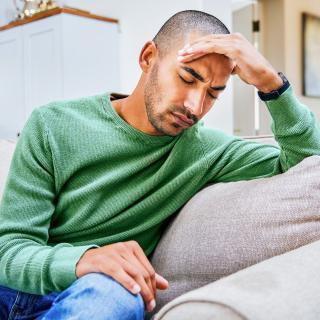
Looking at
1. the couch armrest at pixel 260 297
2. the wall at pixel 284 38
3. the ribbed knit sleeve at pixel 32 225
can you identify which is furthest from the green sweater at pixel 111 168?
the wall at pixel 284 38

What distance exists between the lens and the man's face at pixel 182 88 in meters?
1.06

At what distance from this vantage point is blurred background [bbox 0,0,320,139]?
344 cm

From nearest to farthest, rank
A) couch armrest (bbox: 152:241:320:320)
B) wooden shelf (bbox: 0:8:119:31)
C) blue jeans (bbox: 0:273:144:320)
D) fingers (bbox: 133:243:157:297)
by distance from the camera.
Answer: couch armrest (bbox: 152:241:320:320) < blue jeans (bbox: 0:273:144:320) < fingers (bbox: 133:243:157:297) < wooden shelf (bbox: 0:8:119:31)

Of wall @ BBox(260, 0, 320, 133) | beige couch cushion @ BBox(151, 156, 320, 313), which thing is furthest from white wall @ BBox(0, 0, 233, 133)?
beige couch cushion @ BBox(151, 156, 320, 313)

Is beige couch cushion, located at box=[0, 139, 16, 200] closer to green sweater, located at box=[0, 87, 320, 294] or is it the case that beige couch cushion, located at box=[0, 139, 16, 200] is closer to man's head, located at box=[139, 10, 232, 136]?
green sweater, located at box=[0, 87, 320, 294]

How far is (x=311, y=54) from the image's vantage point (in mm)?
4641

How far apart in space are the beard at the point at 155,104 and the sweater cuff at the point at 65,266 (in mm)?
406

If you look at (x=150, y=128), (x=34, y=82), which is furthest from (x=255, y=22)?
(x=150, y=128)

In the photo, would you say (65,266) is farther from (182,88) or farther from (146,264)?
(182,88)

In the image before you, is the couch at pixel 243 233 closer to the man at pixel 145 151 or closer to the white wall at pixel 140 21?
the man at pixel 145 151

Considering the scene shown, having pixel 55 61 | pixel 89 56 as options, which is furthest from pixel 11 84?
pixel 89 56

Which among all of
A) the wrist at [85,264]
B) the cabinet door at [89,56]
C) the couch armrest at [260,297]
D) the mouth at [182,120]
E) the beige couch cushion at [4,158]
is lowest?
the wrist at [85,264]

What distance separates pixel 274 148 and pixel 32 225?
621 millimetres

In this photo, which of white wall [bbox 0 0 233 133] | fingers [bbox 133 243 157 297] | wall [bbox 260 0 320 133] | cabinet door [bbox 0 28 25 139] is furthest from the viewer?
wall [bbox 260 0 320 133]
